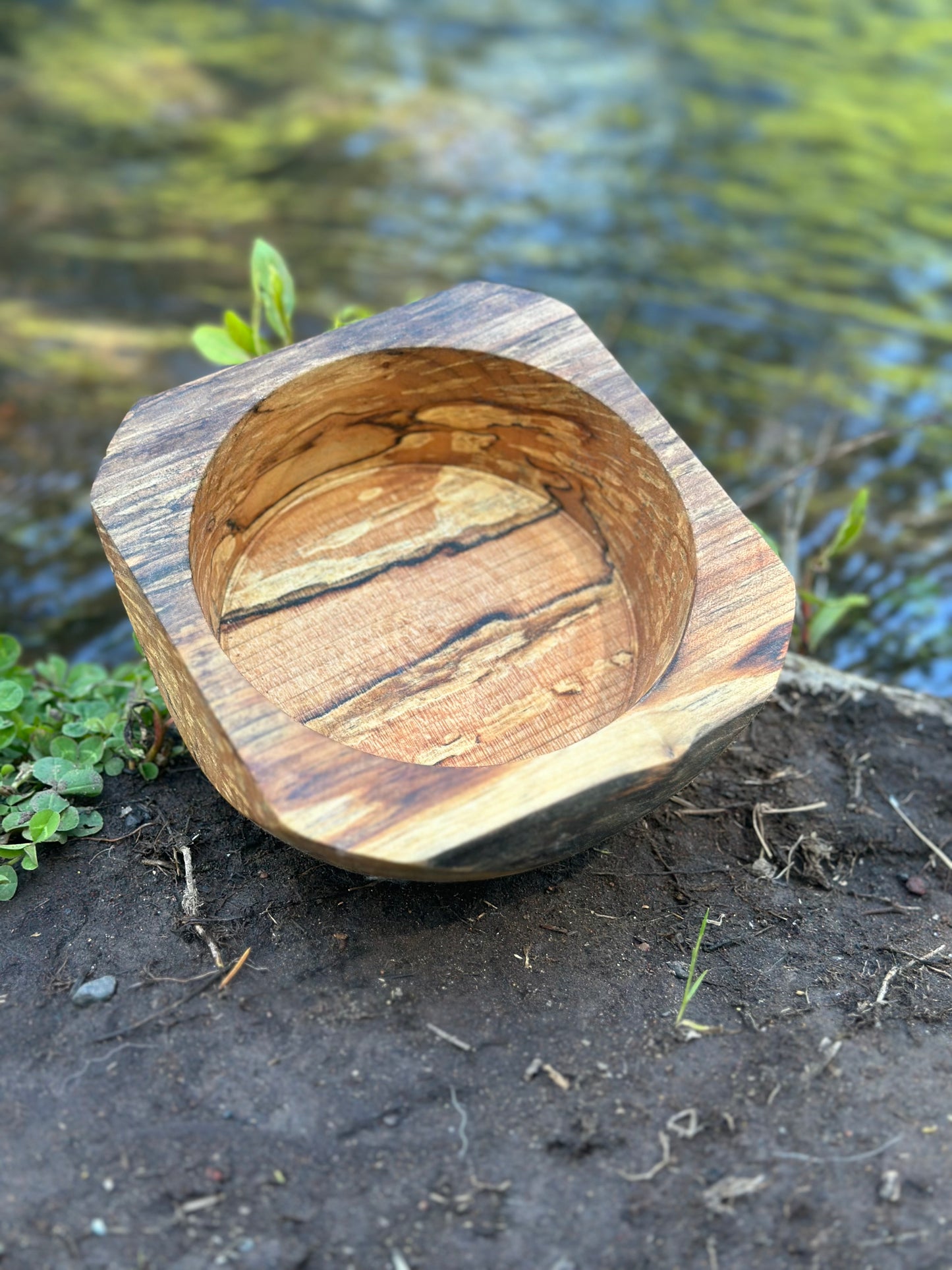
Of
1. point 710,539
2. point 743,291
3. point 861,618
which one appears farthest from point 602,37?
point 710,539

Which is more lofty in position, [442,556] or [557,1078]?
[442,556]

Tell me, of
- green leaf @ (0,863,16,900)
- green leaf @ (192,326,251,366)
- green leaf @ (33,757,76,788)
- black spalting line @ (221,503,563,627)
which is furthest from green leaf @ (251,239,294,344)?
green leaf @ (0,863,16,900)

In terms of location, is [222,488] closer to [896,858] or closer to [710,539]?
[710,539]

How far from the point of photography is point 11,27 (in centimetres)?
609

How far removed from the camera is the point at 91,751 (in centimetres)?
222

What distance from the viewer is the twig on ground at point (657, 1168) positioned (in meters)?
1.67

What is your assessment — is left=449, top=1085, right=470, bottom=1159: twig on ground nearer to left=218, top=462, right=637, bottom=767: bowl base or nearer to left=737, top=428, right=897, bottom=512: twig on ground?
left=218, top=462, right=637, bottom=767: bowl base

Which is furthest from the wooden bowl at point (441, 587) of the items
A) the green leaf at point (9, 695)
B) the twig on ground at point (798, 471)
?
the twig on ground at point (798, 471)

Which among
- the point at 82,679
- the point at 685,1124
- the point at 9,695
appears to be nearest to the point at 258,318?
the point at 82,679

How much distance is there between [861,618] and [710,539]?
1.60m

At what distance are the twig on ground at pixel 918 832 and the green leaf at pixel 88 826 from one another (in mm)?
1614

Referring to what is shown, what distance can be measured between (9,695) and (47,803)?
0.27 metres

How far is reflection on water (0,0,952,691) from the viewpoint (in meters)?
3.84

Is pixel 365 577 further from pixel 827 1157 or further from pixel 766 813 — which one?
pixel 827 1157
